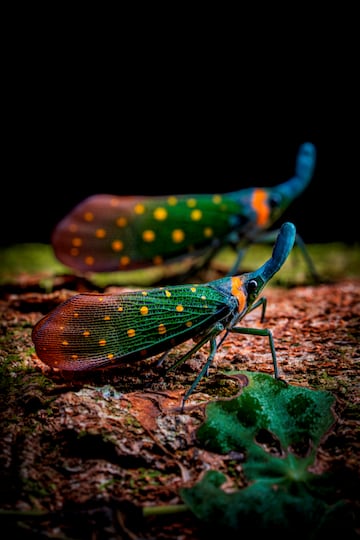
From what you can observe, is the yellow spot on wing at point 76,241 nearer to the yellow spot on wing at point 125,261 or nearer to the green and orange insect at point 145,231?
the green and orange insect at point 145,231

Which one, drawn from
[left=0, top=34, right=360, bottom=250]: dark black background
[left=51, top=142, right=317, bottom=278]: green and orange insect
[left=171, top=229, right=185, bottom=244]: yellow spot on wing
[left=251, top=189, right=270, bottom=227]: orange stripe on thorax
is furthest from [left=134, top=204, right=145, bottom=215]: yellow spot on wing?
[left=0, top=34, right=360, bottom=250]: dark black background

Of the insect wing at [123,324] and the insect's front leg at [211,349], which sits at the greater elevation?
the insect wing at [123,324]

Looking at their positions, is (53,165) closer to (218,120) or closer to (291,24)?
(218,120)

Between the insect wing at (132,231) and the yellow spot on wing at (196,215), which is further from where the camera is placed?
the yellow spot on wing at (196,215)

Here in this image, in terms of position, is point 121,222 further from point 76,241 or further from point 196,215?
point 196,215

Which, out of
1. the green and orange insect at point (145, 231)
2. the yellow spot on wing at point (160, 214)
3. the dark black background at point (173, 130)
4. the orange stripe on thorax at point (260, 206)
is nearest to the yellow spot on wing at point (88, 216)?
the green and orange insect at point (145, 231)

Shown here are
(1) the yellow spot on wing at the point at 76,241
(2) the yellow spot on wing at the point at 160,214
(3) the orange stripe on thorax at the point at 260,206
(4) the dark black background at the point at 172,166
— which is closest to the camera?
(1) the yellow spot on wing at the point at 76,241

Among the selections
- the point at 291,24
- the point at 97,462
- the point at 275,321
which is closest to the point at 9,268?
the point at 275,321
